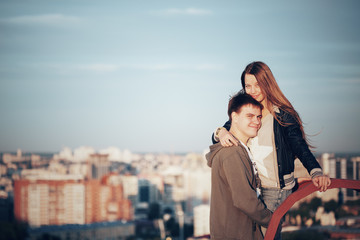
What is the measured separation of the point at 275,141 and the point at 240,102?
0.19m

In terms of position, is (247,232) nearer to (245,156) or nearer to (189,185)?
(245,156)

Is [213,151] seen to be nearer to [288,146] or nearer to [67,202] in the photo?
[288,146]

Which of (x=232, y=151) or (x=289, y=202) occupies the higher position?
(x=232, y=151)

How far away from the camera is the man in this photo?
1547 mm

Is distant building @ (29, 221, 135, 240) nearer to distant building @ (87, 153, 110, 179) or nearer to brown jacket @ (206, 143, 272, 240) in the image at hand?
distant building @ (87, 153, 110, 179)

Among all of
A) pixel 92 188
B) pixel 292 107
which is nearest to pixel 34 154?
pixel 92 188

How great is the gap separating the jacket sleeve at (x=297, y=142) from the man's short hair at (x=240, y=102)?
121 millimetres

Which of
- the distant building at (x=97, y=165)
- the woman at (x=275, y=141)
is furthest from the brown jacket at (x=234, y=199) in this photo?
the distant building at (x=97, y=165)

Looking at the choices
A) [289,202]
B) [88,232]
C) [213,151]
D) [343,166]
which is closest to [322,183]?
[289,202]

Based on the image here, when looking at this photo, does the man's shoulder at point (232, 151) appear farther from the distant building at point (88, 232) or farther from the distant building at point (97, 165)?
the distant building at point (97, 165)

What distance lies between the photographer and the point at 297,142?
1.75 m

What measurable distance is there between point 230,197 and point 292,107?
442mm

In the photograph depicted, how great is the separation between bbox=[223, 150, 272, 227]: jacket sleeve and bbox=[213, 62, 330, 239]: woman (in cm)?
16

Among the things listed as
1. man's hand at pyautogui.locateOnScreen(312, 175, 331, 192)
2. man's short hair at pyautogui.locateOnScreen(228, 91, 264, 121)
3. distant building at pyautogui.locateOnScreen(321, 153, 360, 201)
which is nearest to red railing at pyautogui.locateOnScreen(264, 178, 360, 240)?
man's hand at pyautogui.locateOnScreen(312, 175, 331, 192)
